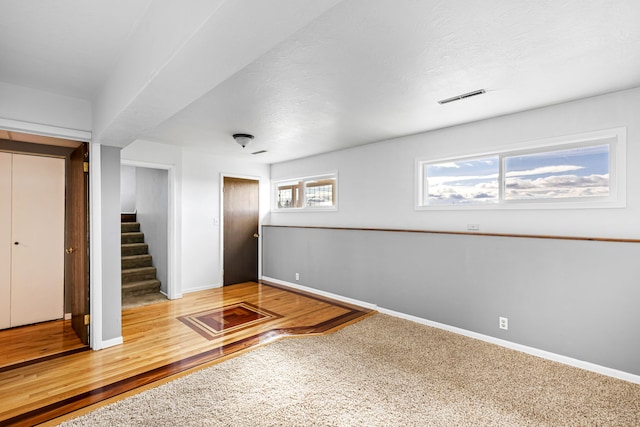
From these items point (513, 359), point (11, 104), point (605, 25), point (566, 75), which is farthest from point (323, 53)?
point (513, 359)

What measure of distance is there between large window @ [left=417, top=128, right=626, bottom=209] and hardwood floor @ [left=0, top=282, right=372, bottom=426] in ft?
6.75

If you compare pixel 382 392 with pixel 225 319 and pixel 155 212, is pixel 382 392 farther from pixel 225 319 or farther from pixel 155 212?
pixel 155 212

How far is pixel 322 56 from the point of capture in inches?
81.6

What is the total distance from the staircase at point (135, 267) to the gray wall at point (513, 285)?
3.30m

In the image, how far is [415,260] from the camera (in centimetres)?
387

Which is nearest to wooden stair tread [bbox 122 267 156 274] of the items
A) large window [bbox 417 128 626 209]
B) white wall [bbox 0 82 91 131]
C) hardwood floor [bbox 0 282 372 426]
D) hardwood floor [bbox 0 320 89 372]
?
hardwood floor [bbox 0 282 372 426]

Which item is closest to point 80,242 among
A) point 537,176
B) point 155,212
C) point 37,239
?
point 37,239

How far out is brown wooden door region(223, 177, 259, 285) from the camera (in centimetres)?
569

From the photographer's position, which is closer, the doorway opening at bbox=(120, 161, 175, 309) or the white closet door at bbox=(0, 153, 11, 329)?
the white closet door at bbox=(0, 153, 11, 329)

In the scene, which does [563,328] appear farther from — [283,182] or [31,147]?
[31,147]

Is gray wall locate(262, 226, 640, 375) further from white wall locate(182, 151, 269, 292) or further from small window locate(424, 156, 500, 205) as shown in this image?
white wall locate(182, 151, 269, 292)

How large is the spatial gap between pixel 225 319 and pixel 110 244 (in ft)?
5.35

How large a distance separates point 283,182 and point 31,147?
3.80 metres

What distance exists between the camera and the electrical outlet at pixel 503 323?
312 cm
